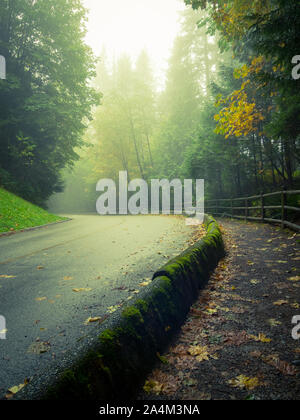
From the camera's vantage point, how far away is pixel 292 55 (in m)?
5.33

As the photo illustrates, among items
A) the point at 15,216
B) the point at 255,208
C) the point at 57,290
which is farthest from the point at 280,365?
the point at 15,216

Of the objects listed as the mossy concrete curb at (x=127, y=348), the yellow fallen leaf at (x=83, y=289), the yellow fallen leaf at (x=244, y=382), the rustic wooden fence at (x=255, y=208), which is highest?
the rustic wooden fence at (x=255, y=208)

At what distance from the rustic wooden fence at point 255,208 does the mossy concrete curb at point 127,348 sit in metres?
5.90

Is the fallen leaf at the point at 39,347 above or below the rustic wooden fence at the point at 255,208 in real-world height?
below

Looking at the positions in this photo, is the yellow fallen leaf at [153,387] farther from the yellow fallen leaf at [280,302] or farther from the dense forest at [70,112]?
the dense forest at [70,112]

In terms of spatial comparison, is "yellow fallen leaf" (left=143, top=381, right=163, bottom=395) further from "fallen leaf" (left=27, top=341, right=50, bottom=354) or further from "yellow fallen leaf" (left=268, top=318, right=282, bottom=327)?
"yellow fallen leaf" (left=268, top=318, right=282, bottom=327)

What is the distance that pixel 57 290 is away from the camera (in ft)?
13.6

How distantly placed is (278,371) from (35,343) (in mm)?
2376

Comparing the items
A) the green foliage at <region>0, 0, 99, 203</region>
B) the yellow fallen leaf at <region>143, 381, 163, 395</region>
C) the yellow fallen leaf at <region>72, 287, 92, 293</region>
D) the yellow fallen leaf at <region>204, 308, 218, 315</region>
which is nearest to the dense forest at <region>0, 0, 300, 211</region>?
the green foliage at <region>0, 0, 99, 203</region>

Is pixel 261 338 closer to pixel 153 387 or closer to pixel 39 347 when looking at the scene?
pixel 153 387

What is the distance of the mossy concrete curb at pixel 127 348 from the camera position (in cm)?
159

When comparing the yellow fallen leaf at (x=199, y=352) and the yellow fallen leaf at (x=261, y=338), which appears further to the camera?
the yellow fallen leaf at (x=261, y=338)

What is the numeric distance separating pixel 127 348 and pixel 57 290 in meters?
2.50

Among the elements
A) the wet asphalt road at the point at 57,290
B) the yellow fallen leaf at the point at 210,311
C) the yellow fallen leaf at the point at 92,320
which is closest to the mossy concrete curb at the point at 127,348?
the yellow fallen leaf at the point at 210,311
